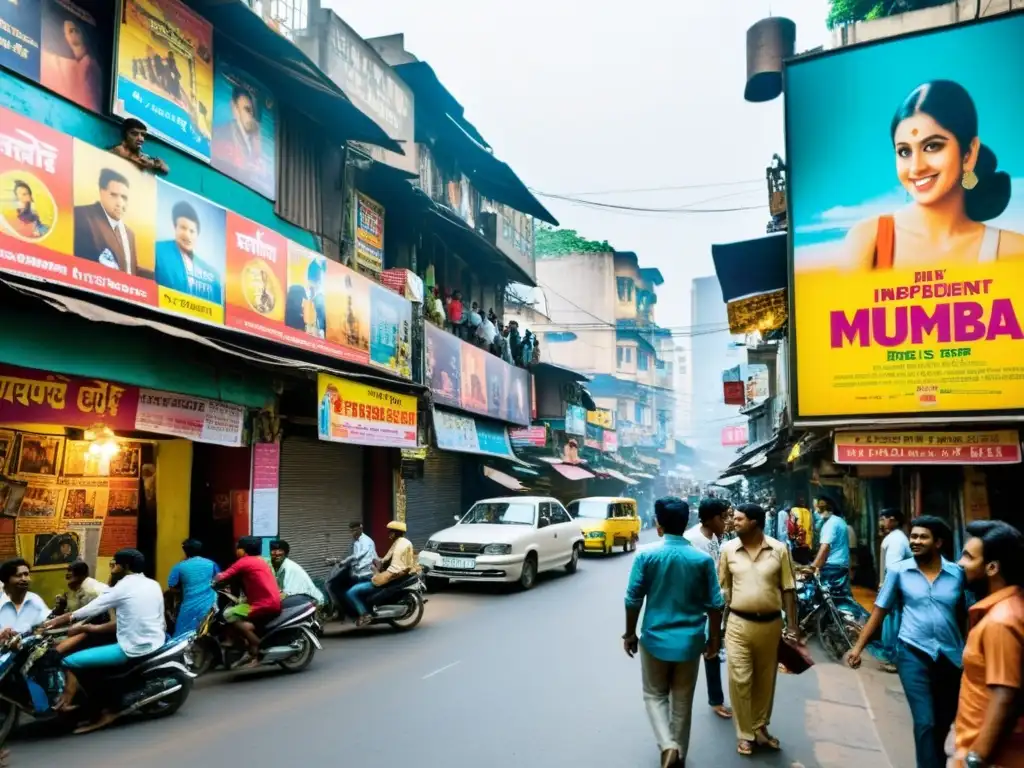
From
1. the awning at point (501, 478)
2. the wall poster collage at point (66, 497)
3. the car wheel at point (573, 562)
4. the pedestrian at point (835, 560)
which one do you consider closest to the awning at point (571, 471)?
the awning at point (501, 478)

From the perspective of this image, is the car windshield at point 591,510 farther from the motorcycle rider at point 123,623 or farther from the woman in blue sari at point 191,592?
the motorcycle rider at point 123,623

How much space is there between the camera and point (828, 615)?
9.05m

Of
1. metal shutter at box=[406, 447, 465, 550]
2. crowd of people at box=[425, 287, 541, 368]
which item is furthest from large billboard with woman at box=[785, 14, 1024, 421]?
metal shutter at box=[406, 447, 465, 550]

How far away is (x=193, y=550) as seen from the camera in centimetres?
820

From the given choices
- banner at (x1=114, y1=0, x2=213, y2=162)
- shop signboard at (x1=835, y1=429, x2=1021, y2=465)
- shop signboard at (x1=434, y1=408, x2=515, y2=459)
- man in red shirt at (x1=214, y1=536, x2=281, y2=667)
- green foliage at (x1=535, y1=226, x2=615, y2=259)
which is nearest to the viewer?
man in red shirt at (x1=214, y1=536, x2=281, y2=667)

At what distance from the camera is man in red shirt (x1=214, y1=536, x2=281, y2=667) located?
792cm

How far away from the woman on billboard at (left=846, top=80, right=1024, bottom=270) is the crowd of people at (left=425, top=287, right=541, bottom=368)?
36.1 feet

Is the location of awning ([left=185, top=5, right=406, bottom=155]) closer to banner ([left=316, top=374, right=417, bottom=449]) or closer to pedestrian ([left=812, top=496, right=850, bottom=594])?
banner ([left=316, top=374, right=417, bottom=449])

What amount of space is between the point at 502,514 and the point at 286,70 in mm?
8910

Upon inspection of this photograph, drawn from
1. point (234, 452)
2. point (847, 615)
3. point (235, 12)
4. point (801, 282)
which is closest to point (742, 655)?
point (847, 615)

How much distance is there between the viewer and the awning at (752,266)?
10.8m

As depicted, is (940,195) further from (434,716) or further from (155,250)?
(155,250)

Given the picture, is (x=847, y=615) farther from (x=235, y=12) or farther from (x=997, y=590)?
(x=235, y=12)

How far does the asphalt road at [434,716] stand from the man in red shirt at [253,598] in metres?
0.44
